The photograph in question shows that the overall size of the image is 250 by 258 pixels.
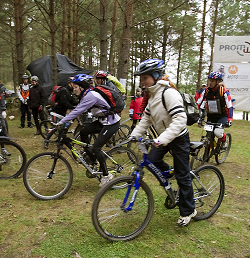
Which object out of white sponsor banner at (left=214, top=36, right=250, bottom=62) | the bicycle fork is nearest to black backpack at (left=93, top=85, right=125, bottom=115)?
the bicycle fork

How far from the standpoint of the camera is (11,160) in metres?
4.81

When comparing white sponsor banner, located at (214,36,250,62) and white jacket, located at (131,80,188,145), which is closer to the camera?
white jacket, located at (131,80,188,145)

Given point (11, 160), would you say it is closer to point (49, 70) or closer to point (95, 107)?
point (95, 107)

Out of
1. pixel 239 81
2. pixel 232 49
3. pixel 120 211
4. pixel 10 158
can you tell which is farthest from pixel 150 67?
pixel 232 49

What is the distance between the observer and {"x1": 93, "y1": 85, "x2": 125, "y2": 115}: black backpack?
4.32m

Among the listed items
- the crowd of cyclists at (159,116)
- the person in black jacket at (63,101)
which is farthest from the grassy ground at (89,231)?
the person in black jacket at (63,101)

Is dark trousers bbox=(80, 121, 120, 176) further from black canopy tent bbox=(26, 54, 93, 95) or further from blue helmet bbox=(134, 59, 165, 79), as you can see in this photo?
black canopy tent bbox=(26, 54, 93, 95)

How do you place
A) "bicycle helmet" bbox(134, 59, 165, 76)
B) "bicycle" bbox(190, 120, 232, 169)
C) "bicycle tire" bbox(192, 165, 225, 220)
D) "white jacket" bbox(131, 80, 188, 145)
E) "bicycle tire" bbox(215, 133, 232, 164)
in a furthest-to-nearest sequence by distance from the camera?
"bicycle tire" bbox(215, 133, 232, 164) → "bicycle" bbox(190, 120, 232, 169) → "bicycle tire" bbox(192, 165, 225, 220) → "bicycle helmet" bbox(134, 59, 165, 76) → "white jacket" bbox(131, 80, 188, 145)

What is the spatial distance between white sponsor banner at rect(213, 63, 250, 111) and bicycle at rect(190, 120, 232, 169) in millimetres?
8422

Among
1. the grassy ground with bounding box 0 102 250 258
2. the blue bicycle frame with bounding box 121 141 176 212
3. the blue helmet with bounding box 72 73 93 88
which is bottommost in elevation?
the grassy ground with bounding box 0 102 250 258

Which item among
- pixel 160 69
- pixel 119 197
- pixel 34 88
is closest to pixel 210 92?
pixel 160 69

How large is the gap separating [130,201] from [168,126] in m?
1.03

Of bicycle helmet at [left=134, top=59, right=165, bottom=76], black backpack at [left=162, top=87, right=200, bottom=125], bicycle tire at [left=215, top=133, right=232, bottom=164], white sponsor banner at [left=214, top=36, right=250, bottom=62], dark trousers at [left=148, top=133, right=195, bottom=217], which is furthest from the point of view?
white sponsor banner at [left=214, top=36, right=250, bottom=62]

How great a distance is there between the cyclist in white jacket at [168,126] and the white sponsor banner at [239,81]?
39.7ft
